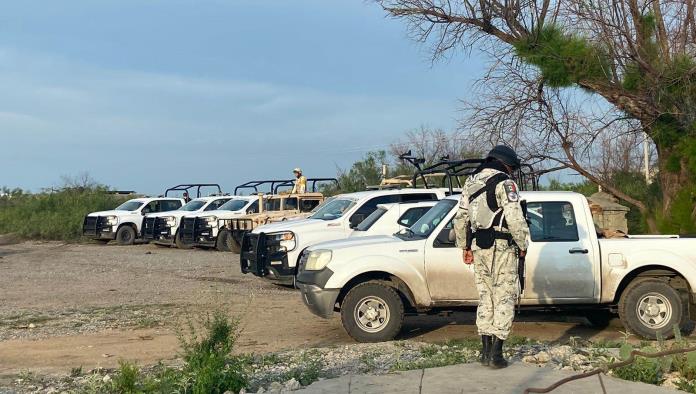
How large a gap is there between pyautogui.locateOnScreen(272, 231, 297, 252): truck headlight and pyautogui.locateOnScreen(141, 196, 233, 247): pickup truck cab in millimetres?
13129

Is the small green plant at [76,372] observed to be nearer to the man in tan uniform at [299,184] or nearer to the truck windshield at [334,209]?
the truck windshield at [334,209]

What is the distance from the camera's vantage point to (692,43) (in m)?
16.0

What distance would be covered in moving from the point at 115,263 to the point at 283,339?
13440mm

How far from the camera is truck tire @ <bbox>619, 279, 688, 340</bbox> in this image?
10117mm

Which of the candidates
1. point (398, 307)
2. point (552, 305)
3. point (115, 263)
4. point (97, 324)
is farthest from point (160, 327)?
point (115, 263)

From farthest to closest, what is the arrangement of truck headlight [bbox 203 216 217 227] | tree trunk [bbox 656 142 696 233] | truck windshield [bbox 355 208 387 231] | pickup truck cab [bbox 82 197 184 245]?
1. pickup truck cab [bbox 82 197 184 245]
2. truck headlight [bbox 203 216 217 227]
3. tree trunk [bbox 656 142 696 233]
4. truck windshield [bbox 355 208 387 231]

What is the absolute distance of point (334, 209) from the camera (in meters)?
16.2

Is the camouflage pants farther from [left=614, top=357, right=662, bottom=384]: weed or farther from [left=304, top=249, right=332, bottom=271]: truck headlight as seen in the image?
[left=304, top=249, right=332, bottom=271]: truck headlight

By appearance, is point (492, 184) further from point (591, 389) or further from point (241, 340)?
point (241, 340)

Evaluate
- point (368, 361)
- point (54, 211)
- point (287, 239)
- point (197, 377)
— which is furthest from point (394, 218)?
point (54, 211)

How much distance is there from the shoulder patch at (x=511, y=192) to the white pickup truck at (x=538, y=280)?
282 centimetres

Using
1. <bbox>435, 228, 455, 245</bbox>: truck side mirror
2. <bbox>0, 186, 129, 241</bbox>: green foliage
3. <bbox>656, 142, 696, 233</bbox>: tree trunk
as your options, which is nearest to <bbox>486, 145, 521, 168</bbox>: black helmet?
<bbox>435, 228, 455, 245</bbox>: truck side mirror

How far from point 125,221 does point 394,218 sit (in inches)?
774

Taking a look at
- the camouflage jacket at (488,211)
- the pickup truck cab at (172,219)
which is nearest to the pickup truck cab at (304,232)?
the camouflage jacket at (488,211)
